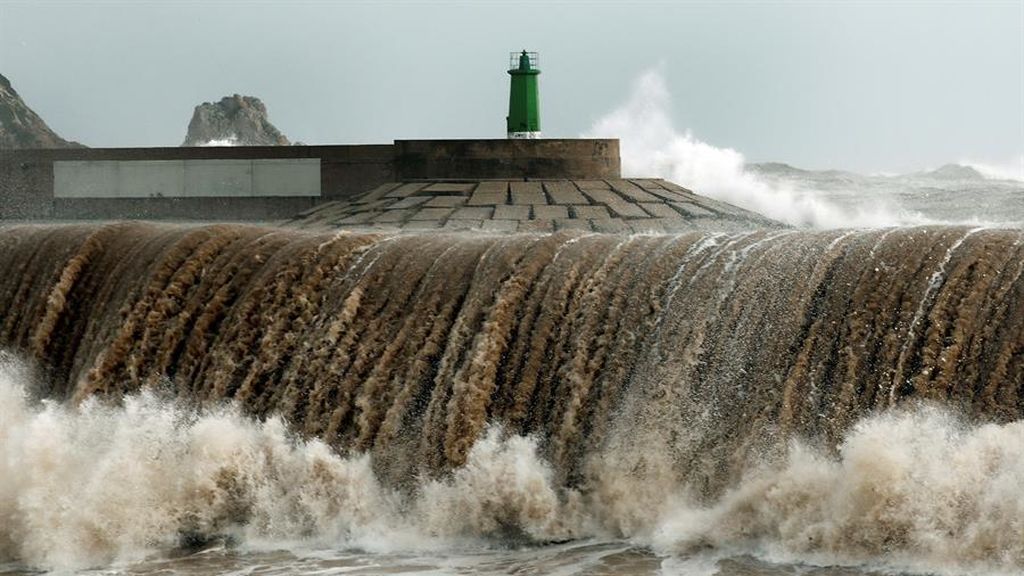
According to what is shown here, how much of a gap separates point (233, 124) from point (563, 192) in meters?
25.8

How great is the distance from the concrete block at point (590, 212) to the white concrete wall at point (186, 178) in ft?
21.6

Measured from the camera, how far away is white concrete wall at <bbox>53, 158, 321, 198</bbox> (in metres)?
25.4

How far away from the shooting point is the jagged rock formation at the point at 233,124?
43.8 m

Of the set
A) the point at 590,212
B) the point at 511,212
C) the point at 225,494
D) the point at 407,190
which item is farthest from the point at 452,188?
the point at 225,494

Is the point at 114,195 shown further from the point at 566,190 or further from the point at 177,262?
the point at 177,262

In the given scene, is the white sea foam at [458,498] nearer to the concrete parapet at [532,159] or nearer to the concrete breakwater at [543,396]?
the concrete breakwater at [543,396]

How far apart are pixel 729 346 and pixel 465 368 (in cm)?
186

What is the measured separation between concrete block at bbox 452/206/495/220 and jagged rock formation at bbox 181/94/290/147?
2430 centimetres

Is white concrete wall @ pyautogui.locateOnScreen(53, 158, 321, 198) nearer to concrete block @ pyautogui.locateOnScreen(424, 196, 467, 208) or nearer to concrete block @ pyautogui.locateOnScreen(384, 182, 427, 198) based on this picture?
concrete block @ pyautogui.locateOnScreen(384, 182, 427, 198)

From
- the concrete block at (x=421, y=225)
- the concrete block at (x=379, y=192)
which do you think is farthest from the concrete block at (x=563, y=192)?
the concrete block at (x=379, y=192)

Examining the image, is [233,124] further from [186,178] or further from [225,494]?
[225,494]

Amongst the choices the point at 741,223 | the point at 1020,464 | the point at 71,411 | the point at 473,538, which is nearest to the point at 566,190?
the point at 741,223

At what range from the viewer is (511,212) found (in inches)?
760

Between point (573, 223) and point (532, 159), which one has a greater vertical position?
point (532, 159)
